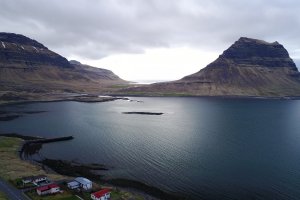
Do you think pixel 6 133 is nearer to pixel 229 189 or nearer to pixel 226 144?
pixel 226 144

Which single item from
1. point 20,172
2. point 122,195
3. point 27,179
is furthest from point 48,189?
point 20,172

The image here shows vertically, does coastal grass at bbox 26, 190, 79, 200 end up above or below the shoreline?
above

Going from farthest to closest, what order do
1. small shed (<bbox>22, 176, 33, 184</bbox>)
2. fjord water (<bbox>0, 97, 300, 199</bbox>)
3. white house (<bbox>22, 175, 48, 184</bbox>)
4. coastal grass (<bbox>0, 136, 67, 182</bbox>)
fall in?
fjord water (<bbox>0, 97, 300, 199</bbox>), coastal grass (<bbox>0, 136, 67, 182</bbox>), white house (<bbox>22, 175, 48, 184</bbox>), small shed (<bbox>22, 176, 33, 184</bbox>)

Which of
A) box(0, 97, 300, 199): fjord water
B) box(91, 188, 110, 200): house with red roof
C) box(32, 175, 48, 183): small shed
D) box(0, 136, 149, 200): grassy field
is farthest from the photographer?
box(0, 97, 300, 199): fjord water

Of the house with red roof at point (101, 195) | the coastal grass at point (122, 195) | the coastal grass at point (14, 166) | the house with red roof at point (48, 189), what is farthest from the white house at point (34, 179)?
the coastal grass at point (122, 195)

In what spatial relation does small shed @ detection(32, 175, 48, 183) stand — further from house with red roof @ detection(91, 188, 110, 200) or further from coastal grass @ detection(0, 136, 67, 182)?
house with red roof @ detection(91, 188, 110, 200)

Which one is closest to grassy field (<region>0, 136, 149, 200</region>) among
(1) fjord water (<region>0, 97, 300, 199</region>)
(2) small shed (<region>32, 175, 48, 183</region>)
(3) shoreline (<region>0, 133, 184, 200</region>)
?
(2) small shed (<region>32, 175, 48, 183</region>)

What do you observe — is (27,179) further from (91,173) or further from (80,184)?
(91,173)

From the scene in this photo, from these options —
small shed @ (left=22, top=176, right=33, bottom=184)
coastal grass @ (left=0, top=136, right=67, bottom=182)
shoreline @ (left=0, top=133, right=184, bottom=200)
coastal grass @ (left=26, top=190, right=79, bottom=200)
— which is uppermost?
small shed @ (left=22, top=176, right=33, bottom=184)
